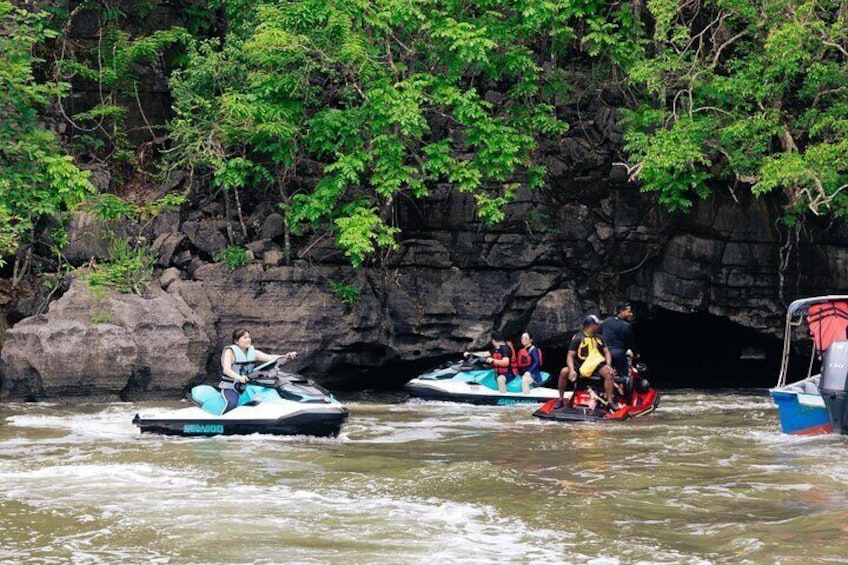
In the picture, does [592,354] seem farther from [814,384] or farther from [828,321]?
[828,321]

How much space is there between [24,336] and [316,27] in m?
7.24

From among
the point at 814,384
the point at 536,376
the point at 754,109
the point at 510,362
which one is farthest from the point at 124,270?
the point at 754,109

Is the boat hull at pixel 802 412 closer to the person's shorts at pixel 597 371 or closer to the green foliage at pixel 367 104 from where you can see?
the person's shorts at pixel 597 371

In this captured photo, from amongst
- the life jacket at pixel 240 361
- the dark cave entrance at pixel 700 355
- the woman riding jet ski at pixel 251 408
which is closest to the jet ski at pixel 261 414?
the woman riding jet ski at pixel 251 408

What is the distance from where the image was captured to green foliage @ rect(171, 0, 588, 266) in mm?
19797

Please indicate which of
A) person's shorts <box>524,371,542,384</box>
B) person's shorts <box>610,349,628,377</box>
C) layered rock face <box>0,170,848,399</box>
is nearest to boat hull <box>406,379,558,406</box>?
person's shorts <box>524,371,542,384</box>

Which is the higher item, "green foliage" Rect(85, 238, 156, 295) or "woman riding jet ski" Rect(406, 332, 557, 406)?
"green foliage" Rect(85, 238, 156, 295)

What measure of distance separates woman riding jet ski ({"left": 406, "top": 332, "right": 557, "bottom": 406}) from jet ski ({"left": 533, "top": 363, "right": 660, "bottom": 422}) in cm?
257

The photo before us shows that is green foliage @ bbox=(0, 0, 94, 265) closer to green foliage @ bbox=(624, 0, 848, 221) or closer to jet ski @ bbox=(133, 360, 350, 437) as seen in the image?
jet ski @ bbox=(133, 360, 350, 437)

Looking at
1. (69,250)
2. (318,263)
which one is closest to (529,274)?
(318,263)

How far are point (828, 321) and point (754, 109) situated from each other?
6845 mm

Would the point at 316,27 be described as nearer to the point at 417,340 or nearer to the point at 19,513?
the point at 417,340

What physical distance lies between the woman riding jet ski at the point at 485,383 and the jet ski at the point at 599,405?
8.42 feet

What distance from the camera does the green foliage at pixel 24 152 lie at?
19.0 metres
